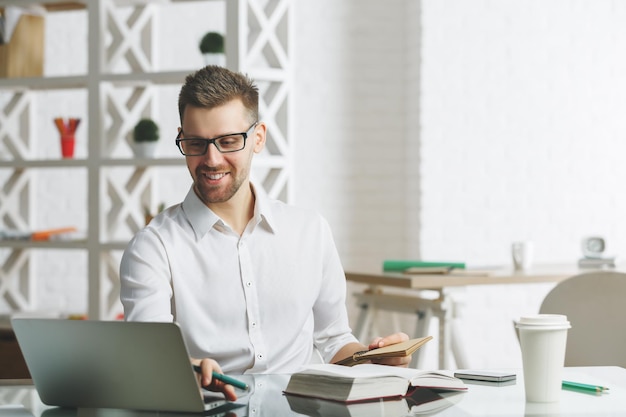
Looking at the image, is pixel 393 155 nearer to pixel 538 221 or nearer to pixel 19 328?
pixel 538 221

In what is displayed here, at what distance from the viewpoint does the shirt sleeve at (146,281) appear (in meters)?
1.68

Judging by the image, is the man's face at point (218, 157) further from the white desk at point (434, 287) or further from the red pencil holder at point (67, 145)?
the red pencil holder at point (67, 145)

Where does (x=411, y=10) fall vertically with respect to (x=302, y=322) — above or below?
above

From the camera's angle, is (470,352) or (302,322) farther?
(470,352)

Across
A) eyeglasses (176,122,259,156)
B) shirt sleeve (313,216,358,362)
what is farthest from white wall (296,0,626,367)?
eyeglasses (176,122,259,156)

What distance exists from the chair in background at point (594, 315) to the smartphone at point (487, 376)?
0.84 m

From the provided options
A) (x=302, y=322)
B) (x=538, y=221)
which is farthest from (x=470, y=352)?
(x=302, y=322)

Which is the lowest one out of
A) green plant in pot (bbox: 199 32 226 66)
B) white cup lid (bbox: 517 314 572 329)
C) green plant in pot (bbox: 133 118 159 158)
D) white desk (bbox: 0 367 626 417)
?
white desk (bbox: 0 367 626 417)

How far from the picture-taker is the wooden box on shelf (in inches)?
156

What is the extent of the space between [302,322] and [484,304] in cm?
266

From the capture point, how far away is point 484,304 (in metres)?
4.41

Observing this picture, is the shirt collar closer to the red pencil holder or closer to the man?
the man

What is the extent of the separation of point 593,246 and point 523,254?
37 centimetres

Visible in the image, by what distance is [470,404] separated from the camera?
1293 millimetres
